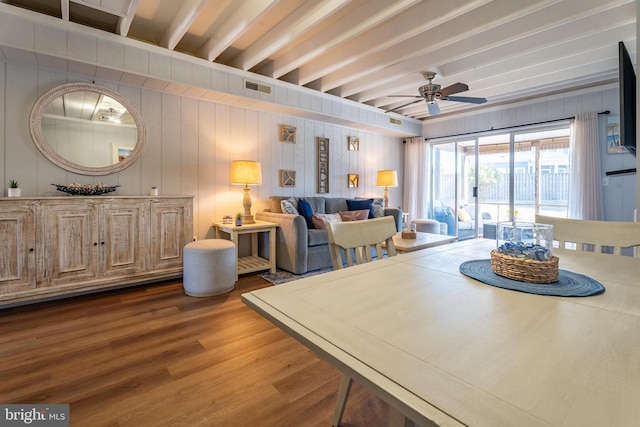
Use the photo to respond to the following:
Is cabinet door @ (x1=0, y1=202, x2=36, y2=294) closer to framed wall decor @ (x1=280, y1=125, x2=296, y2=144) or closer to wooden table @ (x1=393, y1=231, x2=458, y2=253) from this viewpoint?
framed wall decor @ (x1=280, y1=125, x2=296, y2=144)

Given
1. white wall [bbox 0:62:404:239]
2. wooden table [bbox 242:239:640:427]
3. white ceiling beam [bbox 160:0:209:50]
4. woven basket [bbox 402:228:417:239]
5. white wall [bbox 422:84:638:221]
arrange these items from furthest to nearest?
white wall [bbox 422:84:638:221], woven basket [bbox 402:228:417:239], white wall [bbox 0:62:404:239], white ceiling beam [bbox 160:0:209:50], wooden table [bbox 242:239:640:427]

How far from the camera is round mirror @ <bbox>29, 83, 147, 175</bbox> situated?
2.84 meters

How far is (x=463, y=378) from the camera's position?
452mm

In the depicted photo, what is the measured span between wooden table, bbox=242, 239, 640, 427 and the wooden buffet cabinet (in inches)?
108

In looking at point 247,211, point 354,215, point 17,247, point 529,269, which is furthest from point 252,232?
point 529,269

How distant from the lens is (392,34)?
286 cm

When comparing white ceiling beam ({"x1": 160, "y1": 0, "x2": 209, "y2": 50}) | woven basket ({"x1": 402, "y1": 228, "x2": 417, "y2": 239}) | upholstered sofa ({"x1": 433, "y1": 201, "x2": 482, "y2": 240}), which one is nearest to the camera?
white ceiling beam ({"x1": 160, "y1": 0, "x2": 209, "y2": 50})

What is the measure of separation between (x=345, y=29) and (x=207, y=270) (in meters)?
2.62

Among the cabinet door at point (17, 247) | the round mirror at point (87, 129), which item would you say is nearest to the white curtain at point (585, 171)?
the round mirror at point (87, 129)

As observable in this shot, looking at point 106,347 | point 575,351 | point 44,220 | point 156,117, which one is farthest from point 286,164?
point 575,351

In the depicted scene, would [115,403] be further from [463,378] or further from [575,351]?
[575,351]

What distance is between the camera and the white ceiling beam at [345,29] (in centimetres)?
243

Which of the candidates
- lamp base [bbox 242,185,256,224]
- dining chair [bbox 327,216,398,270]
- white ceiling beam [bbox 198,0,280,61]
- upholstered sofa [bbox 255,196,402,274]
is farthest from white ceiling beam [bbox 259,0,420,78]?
dining chair [bbox 327,216,398,270]

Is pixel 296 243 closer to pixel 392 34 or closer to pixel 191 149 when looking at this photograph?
pixel 191 149
